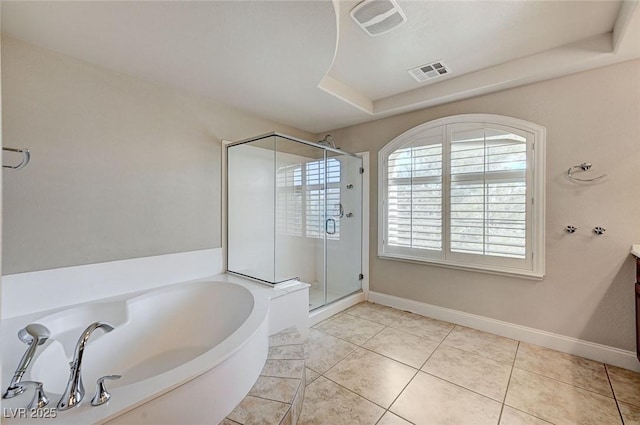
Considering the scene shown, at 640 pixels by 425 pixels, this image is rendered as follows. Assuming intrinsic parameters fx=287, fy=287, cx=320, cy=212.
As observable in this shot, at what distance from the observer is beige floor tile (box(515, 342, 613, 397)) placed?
79.2 inches

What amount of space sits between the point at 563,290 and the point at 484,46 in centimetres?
211

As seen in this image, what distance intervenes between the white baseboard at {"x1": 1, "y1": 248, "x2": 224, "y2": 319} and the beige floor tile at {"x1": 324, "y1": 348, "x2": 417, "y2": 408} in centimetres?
152

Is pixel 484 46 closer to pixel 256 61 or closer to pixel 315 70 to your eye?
pixel 315 70

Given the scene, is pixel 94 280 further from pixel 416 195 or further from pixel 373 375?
pixel 416 195

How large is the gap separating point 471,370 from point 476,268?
0.99 meters

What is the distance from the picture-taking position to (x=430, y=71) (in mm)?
2639

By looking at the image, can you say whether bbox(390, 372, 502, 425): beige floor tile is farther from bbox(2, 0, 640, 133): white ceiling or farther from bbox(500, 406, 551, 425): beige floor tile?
bbox(2, 0, 640, 133): white ceiling

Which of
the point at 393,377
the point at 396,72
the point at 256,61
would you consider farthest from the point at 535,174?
the point at 256,61

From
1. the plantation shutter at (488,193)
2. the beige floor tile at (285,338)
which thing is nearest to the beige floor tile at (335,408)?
the beige floor tile at (285,338)

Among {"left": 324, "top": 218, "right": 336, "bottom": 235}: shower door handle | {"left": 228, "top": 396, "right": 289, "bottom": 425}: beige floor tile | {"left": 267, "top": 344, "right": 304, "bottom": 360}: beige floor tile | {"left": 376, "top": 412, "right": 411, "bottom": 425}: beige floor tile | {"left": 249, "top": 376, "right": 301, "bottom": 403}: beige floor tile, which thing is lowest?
{"left": 376, "top": 412, "right": 411, "bottom": 425}: beige floor tile

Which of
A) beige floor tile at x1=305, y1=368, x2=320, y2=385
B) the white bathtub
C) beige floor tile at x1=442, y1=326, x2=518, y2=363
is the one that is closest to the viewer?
the white bathtub

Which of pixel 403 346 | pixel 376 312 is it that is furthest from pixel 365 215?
pixel 403 346

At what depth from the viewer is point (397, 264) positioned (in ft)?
11.2

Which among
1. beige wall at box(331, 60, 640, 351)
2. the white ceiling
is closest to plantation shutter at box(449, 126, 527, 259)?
beige wall at box(331, 60, 640, 351)
